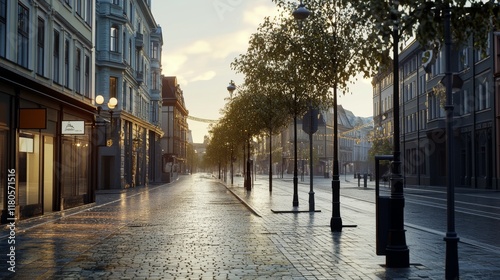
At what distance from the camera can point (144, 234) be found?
1527 cm

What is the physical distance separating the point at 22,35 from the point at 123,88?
28690 millimetres

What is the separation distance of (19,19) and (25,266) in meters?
11.4

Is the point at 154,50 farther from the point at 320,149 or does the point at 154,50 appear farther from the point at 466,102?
the point at 320,149

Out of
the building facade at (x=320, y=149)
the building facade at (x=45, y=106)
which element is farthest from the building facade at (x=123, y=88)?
the building facade at (x=320, y=149)

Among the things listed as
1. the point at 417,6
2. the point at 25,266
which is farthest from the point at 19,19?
the point at 417,6

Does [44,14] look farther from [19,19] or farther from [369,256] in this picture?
[369,256]

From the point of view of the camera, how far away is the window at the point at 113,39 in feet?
151

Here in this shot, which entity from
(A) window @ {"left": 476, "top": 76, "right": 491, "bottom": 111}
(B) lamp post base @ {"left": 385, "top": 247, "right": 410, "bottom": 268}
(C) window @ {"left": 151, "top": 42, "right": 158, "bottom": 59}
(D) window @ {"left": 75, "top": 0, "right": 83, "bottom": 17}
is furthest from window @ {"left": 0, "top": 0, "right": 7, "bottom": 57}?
(C) window @ {"left": 151, "top": 42, "right": 158, "bottom": 59}

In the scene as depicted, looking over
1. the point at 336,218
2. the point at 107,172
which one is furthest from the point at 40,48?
the point at 107,172

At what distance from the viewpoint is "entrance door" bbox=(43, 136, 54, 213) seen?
21.6 meters

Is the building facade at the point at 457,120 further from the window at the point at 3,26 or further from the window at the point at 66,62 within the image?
the window at the point at 3,26

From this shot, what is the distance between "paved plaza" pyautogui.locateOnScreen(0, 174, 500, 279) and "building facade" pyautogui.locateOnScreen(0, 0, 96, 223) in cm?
171

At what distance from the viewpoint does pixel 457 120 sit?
50281mm

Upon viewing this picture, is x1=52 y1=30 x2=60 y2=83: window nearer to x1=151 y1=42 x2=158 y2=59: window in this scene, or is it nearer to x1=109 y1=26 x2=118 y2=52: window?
Answer: x1=109 y1=26 x2=118 y2=52: window
